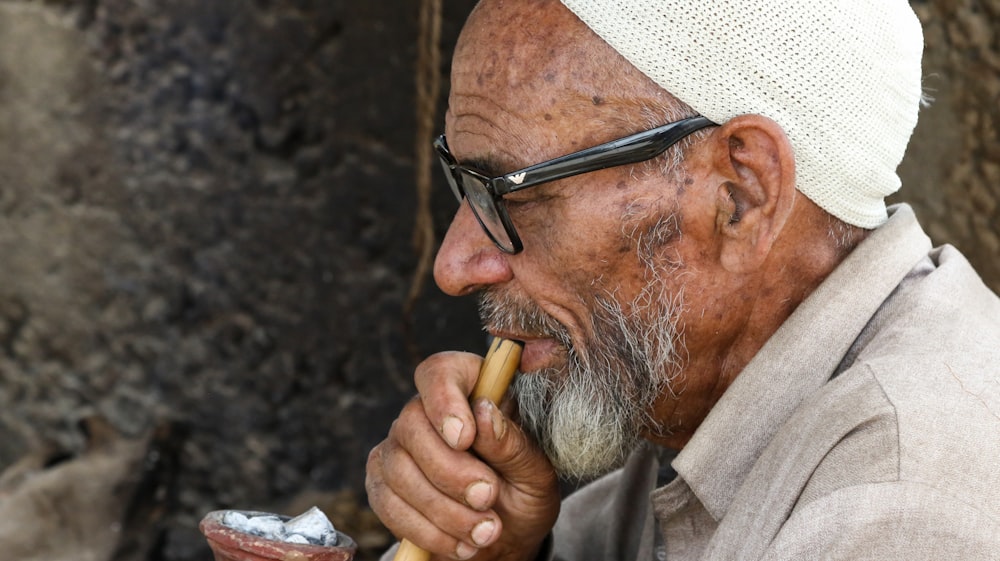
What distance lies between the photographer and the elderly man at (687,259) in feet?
6.01

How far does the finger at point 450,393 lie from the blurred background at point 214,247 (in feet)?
5.30

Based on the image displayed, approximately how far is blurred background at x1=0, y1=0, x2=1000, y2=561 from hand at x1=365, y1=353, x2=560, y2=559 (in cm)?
166

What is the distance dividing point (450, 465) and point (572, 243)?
46 cm

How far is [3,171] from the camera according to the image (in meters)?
4.03

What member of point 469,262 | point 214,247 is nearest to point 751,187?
point 469,262

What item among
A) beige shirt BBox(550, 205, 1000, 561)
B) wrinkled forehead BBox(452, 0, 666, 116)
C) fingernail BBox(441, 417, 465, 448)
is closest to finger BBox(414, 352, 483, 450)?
fingernail BBox(441, 417, 465, 448)

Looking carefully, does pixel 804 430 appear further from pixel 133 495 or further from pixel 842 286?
pixel 133 495

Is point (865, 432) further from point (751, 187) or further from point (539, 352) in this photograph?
point (539, 352)

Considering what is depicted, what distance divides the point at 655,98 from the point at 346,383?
2.53 meters

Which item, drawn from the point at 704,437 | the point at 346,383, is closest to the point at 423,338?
the point at 346,383

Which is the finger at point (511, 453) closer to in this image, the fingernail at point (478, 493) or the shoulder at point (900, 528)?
the fingernail at point (478, 493)

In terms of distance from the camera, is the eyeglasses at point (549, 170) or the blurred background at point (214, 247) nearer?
the eyeglasses at point (549, 170)

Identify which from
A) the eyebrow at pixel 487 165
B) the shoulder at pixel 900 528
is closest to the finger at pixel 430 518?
the eyebrow at pixel 487 165

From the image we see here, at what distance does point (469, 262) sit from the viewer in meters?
2.06
